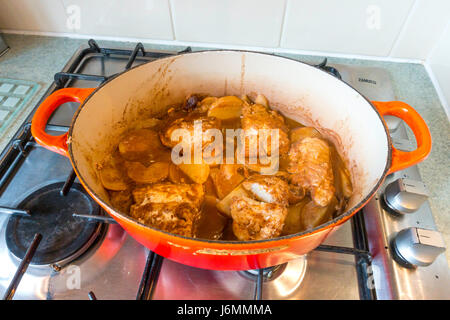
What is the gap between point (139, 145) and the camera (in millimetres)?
953

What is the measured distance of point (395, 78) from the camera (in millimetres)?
1287

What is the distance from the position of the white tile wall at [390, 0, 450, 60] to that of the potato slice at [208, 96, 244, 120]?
789mm

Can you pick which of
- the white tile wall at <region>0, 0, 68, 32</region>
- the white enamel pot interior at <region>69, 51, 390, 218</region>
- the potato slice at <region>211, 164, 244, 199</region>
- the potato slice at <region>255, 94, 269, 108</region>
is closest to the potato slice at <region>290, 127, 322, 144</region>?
the white enamel pot interior at <region>69, 51, 390, 218</region>

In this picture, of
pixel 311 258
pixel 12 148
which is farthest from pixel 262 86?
pixel 12 148

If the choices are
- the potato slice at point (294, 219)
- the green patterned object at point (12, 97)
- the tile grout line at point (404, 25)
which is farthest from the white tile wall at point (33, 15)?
the tile grout line at point (404, 25)

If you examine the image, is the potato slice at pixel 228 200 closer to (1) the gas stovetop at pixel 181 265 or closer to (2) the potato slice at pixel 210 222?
(2) the potato slice at pixel 210 222

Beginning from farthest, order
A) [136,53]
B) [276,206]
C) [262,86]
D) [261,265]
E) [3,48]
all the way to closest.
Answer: [3,48], [136,53], [262,86], [276,206], [261,265]

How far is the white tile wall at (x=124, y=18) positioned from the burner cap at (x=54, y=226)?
2.65 feet

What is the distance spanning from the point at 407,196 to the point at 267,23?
2.85ft

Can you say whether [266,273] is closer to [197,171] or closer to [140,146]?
[197,171]

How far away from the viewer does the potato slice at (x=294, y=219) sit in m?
0.80

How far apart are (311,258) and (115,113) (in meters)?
0.70

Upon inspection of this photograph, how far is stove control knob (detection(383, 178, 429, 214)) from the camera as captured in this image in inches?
31.4

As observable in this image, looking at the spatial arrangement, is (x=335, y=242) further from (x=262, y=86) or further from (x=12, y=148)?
(x=12, y=148)
